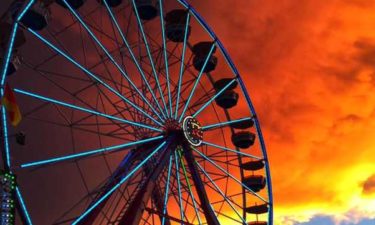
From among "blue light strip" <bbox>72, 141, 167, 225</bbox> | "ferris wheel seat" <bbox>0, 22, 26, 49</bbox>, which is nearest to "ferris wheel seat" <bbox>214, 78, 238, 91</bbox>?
"blue light strip" <bbox>72, 141, 167, 225</bbox>

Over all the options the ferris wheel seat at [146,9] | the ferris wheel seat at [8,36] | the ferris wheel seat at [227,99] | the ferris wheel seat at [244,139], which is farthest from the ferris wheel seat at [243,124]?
the ferris wheel seat at [8,36]

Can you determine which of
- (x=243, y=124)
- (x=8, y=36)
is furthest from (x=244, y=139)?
(x=8, y=36)

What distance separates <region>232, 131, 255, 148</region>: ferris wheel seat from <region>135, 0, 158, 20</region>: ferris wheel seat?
6262mm

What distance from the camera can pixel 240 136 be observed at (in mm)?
24188

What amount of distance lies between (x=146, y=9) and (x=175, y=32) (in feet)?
5.63

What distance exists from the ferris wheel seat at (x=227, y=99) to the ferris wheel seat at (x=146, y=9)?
14.5ft

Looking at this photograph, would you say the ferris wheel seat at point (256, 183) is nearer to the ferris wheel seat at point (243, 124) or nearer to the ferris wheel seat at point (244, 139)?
the ferris wheel seat at point (244, 139)

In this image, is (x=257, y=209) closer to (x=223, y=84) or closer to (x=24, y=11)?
(x=223, y=84)

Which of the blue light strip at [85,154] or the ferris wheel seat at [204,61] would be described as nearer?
the blue light strip at [85,154]

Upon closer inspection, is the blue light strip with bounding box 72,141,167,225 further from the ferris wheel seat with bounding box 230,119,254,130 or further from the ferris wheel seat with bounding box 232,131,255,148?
the ferris wheel seat with bounding box 232,131,255,148

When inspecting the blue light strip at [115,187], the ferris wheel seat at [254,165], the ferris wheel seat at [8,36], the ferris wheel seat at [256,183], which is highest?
the ferris wheel seat at [254,165]

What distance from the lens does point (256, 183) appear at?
78.2ft

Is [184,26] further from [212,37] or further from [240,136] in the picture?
[240,136]

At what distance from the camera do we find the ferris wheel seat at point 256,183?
2380 centimetres
